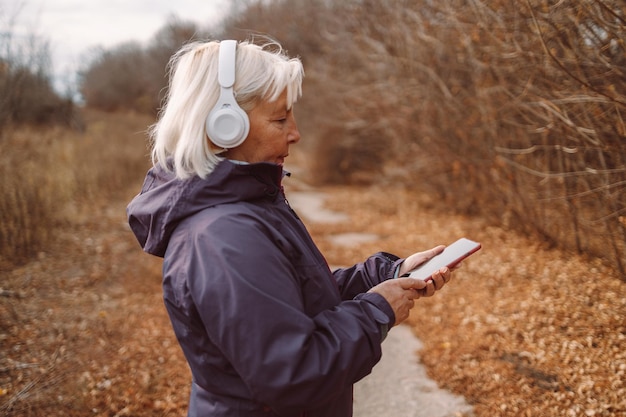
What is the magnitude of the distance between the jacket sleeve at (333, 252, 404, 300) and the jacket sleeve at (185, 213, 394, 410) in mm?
622

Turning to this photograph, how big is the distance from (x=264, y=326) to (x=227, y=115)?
1.94 feet

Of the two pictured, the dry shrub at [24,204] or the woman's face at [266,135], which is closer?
the woman's face at [266,135]

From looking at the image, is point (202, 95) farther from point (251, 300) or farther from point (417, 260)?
point (417, 260)

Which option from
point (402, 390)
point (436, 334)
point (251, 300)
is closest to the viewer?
point (251, 300)

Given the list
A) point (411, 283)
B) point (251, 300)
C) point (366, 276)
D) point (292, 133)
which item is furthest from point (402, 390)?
point (251, 300)

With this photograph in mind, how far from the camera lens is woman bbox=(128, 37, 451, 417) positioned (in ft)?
4.38

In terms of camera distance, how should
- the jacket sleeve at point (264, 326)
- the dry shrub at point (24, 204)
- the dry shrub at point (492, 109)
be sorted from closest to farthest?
1. the jacket sleeve at point (264, 326)
2. the dry shrub at point (492, 109)
3. the dry shrub at point (24, 204)

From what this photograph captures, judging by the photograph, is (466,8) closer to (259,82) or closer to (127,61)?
(259,82)

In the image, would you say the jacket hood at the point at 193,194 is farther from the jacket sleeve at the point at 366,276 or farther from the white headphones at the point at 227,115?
the jacket sleeve at the point at 366,276

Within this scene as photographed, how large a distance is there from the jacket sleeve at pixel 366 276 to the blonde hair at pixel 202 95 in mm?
771

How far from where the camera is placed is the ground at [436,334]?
350cm

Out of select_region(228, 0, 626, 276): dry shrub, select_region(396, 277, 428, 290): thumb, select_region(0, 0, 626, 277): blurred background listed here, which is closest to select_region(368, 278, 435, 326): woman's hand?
select_region(396, 277, 428, 290): thumb

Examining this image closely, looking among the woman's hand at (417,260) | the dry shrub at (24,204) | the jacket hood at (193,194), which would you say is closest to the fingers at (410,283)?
the woman's hand at (417,260)

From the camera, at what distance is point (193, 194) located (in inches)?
58.4
